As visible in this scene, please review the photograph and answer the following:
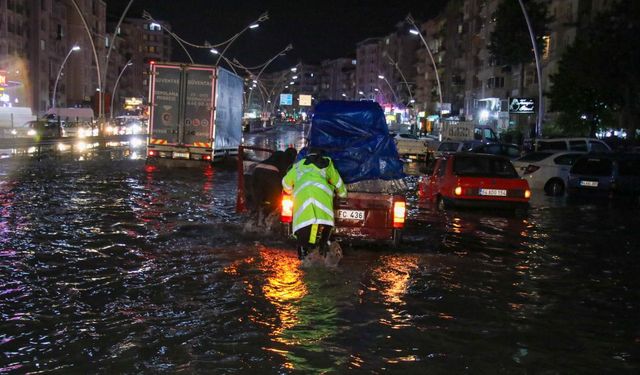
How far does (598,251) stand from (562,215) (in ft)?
17.8

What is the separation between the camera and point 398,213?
34.2 feet

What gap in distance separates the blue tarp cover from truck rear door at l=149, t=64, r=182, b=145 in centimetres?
1530

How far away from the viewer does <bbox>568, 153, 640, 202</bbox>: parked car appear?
2141 centimetres

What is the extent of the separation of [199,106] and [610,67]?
23035 millimetres

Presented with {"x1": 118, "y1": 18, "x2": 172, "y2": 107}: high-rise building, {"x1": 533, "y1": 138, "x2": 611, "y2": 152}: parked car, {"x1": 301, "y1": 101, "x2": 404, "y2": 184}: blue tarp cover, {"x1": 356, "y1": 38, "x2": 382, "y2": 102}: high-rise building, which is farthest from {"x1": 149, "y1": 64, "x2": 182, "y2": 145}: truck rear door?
{"x1": 356, "y1": 38, "x2": 382, "y2": 102}: high-rise building

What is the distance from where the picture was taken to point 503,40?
6103cm

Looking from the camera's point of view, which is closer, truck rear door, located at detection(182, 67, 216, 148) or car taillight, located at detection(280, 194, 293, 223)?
car taillight, located at detection(280, 194, 293, 223)

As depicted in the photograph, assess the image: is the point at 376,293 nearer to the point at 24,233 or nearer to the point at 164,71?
the point at 24,233

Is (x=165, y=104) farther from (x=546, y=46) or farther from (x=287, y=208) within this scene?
(x=546, y=46)

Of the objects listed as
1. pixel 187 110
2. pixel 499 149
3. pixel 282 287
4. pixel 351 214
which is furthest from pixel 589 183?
pixel 282 287


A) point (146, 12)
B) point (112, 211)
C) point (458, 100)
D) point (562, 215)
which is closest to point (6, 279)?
point (112, 211)

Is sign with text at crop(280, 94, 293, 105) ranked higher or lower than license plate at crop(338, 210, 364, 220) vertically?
higher

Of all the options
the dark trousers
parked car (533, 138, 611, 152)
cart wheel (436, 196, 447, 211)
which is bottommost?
cart wheel (436, 196, 447, 211)

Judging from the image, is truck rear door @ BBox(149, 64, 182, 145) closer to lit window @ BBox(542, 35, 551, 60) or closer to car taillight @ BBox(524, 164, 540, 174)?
car taillight @ BBox(524, 164, 540, 174)
